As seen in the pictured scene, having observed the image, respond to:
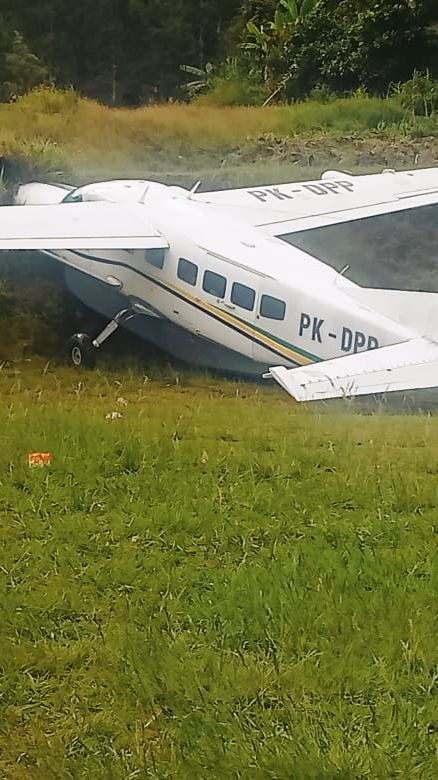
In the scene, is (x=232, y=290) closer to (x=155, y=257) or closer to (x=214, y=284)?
(x=214, y=284)

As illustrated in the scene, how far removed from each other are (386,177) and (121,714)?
933cm

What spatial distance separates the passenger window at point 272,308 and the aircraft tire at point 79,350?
5.61 feet

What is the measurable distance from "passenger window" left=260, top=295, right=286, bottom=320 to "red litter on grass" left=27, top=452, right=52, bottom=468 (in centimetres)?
358

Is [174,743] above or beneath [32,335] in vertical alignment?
above

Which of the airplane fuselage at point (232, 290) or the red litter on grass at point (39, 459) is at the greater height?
the red litter on grass at point (39, 459)

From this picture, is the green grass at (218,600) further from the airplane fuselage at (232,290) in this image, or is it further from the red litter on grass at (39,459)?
the airplane fuselage at (232,290)

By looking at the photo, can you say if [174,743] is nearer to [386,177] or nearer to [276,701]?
[276,701]

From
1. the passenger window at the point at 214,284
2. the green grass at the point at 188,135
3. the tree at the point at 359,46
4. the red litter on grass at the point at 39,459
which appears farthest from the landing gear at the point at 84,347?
the red litter on grass at the point at 39,459

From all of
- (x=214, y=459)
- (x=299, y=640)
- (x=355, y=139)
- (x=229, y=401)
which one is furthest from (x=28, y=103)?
(x=299, y=640)

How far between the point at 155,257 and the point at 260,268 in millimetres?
1446

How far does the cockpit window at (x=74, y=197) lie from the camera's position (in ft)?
34.9

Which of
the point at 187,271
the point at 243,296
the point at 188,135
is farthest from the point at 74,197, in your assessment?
the point at 243,296

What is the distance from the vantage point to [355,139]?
12.0m

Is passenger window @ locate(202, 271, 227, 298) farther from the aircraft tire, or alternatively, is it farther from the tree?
the tree
